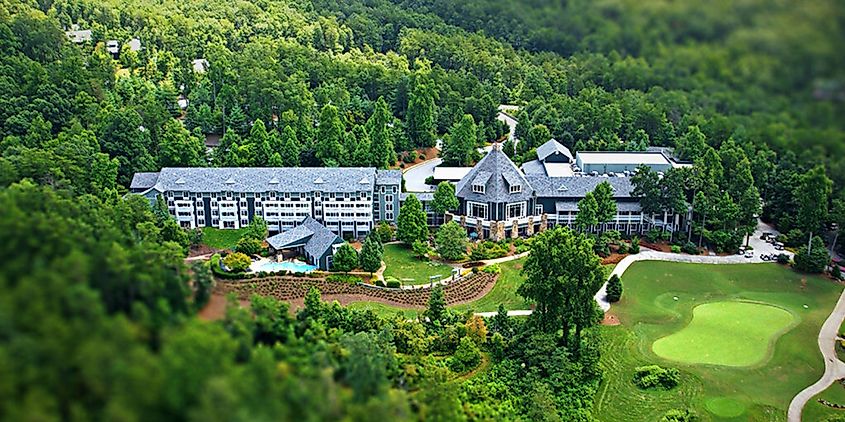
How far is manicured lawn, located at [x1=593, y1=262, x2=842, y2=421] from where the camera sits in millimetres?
30984

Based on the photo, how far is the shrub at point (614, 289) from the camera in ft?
134

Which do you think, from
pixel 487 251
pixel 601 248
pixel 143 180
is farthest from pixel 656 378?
pixel 143 180

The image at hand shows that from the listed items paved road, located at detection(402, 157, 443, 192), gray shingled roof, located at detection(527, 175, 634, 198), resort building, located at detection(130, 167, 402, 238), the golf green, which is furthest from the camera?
paved road, located at detection(402, 157, 443, 192)

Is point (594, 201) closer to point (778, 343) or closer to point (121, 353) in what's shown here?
point (778, 343)

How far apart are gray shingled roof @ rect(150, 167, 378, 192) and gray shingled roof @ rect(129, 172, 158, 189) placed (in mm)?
614

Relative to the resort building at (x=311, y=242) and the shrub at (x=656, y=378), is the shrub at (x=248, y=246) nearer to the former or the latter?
the resort building at (x=311, y=242)

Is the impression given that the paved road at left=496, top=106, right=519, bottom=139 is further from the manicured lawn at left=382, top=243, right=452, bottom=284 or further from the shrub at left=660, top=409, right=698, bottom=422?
the shrub at left=660, top=409, right=698, bottom=422

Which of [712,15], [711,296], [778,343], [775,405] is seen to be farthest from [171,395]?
[711,296]

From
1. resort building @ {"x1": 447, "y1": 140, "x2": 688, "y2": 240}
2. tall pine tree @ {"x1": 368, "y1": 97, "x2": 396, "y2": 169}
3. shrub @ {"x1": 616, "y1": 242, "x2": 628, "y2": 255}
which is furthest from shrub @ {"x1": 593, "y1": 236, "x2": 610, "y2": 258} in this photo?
tall pine tree @ {"x1": 368, "y1": 97, "x2": 396, "y2": 169}

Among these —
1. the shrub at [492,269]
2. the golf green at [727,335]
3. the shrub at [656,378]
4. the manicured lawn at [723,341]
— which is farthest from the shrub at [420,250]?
the shrub at [656,378]

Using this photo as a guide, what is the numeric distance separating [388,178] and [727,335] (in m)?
23.1

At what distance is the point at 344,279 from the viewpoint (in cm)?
4250

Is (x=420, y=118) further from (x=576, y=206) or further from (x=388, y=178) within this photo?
(x=576, y=206)

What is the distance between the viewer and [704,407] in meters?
30.8
